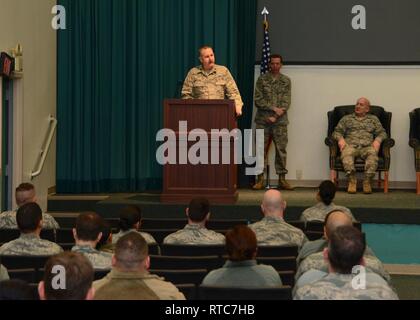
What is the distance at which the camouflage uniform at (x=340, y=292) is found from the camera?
3137 mm

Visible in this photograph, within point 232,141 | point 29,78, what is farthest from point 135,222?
point 29,78

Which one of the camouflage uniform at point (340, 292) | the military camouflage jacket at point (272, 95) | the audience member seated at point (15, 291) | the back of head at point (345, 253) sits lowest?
the camouflage uniform at point (340, 292)

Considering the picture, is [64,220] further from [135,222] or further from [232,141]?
[135,222]

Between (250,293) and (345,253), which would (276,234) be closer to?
(250,293)

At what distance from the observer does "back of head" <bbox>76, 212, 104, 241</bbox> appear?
444 cm

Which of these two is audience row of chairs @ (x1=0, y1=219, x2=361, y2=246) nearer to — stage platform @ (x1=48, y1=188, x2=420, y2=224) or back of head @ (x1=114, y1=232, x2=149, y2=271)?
stage platform @ (x1=48, y1=188, x2=420, y2=224)

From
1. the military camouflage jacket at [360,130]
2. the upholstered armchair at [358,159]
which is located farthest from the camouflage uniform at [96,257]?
the military camouflage jacket at [360,130]

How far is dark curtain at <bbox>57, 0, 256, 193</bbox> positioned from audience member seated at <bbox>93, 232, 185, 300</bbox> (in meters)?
6.90

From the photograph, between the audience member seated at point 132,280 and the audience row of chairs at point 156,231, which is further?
the audience row of chairs at point 156,231

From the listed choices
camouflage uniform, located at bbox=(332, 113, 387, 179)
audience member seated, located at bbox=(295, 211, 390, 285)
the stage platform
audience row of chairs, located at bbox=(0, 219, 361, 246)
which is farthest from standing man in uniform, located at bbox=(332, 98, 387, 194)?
audience member seated, located at bbox=(295, 211, 390, 285)

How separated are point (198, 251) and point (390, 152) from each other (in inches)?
229

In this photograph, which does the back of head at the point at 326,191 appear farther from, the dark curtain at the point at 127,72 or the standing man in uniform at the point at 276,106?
the dark curtain at the point at 127,72

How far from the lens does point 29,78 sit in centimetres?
919

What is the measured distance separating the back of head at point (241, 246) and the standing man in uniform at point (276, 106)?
603 centimetres
